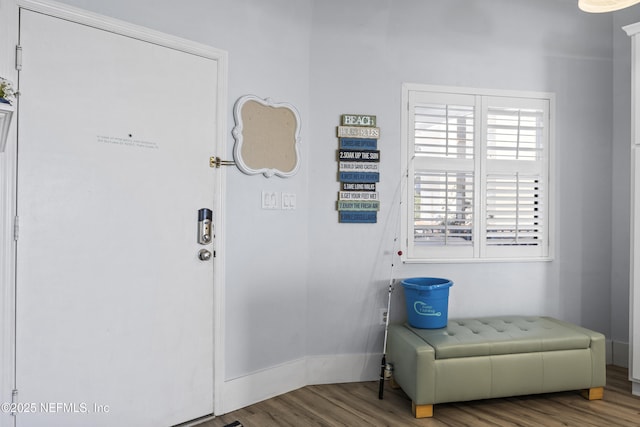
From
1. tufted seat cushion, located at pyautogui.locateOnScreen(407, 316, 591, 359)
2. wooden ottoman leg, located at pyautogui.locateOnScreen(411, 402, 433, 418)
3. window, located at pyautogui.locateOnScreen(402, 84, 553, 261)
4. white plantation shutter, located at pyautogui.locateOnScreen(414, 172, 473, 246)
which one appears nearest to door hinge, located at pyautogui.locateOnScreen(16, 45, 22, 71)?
window, located at pyautogui.locateOnScreen(402, 84, 553, 261)

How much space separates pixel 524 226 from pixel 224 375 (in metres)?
2.42

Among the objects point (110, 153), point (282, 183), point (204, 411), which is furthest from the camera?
point (282, 183)

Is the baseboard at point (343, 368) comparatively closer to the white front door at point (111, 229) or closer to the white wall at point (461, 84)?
the white wall at point (461, 84)

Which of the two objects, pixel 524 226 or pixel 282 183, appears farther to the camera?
pixel 524 226

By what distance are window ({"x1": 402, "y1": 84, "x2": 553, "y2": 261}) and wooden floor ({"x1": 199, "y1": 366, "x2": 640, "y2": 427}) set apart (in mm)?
988

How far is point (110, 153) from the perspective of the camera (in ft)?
6.81

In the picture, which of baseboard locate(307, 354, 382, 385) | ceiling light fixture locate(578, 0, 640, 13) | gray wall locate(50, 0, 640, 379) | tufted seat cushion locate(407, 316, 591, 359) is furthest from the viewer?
baseboard locate(307, 354, 382, 385)

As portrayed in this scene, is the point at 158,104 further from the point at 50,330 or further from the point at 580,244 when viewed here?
the point at 580,244

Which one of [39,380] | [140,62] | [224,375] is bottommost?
[224,375]

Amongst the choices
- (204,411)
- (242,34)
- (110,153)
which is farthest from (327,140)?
(204,411)

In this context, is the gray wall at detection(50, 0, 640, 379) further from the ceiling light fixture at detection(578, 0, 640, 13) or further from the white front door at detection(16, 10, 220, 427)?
the ceiling light fixture at detection(578, 0, 640, 13)

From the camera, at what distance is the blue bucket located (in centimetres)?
279

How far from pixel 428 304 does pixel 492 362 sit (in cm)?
50

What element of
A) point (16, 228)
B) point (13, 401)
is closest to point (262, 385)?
point (13, 401)
